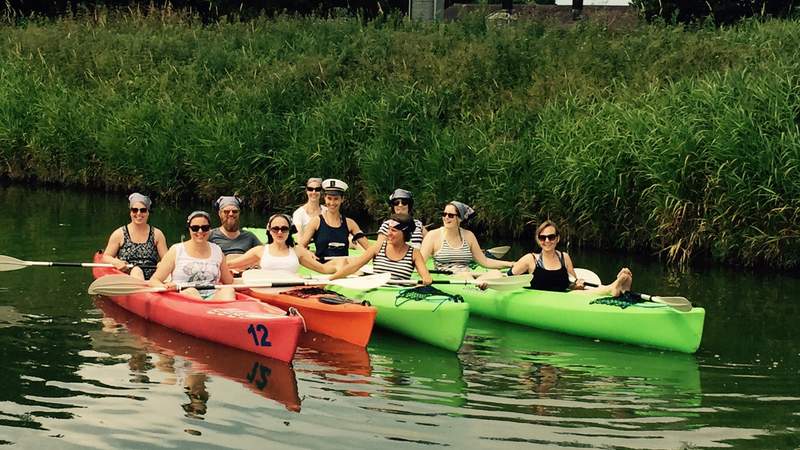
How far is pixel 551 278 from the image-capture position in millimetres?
12953

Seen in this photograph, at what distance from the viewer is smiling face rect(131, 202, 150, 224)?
1326 centimetres

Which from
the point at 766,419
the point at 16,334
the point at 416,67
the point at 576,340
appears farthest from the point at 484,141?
the point at 766,419

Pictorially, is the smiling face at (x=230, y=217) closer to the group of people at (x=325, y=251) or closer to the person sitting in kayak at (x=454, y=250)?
the group of people at (x=325, y=251)

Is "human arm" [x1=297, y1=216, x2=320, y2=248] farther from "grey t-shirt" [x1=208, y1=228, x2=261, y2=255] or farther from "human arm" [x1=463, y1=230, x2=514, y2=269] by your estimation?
"human arm" [x1=463, y1=230, x2=514, y2=269]

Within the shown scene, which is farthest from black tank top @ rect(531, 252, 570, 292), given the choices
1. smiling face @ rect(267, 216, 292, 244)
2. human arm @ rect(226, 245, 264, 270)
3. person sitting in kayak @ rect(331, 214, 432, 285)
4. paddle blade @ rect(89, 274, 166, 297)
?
paddle blade @ rect(89, 274, 166, 297)

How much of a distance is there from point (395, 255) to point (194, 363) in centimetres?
232

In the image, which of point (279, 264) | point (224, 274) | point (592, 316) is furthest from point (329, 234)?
point (592, 316)

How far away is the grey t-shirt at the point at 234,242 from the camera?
44.8 feet

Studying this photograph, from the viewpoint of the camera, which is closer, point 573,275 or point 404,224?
point 404,224

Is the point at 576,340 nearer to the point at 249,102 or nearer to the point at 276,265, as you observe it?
the point at 276,265

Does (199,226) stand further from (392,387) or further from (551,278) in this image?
(551,278)

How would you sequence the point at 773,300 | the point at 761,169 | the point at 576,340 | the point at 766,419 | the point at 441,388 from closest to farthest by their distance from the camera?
the point at 766,419
the point at 441,388
the point at 576,340
the point at 773,300
the point at 761,169

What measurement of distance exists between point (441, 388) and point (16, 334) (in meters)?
3.79

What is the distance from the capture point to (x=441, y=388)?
10.5 metres
